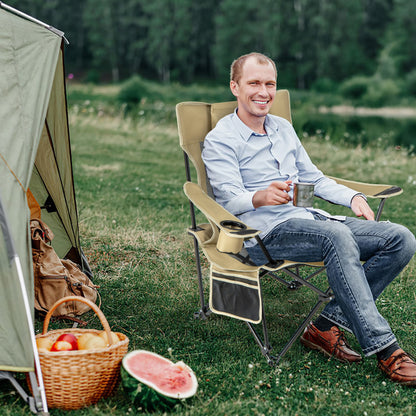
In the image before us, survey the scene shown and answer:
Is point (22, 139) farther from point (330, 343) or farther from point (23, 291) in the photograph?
point (330, 343)

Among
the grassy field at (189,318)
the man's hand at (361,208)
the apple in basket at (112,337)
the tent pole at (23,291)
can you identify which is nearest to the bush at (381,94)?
the grassy field at (189,318)

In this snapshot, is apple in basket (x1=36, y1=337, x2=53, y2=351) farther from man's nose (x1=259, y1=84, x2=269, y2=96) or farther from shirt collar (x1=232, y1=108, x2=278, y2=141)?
man's nose (x1=259, y1=84, x2=269, y2=96)

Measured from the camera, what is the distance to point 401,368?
97.0 inches

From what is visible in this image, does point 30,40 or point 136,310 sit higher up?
point 30,40

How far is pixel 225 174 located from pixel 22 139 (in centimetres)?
99

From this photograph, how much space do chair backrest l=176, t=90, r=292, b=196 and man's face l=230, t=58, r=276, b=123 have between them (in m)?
0.35

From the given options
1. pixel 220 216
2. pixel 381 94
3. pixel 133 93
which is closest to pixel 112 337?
pixel 220 216

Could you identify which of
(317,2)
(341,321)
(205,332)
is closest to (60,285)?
(205,332)

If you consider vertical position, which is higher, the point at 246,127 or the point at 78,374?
the point at 246,127

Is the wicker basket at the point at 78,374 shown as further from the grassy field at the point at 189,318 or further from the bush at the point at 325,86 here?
the bush at the point at 325,86

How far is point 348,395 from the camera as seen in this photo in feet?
7.90

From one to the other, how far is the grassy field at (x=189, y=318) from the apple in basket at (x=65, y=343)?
231 mm

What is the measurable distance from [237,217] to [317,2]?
34.2 meters

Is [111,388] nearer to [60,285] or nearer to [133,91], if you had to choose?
[60,285]
